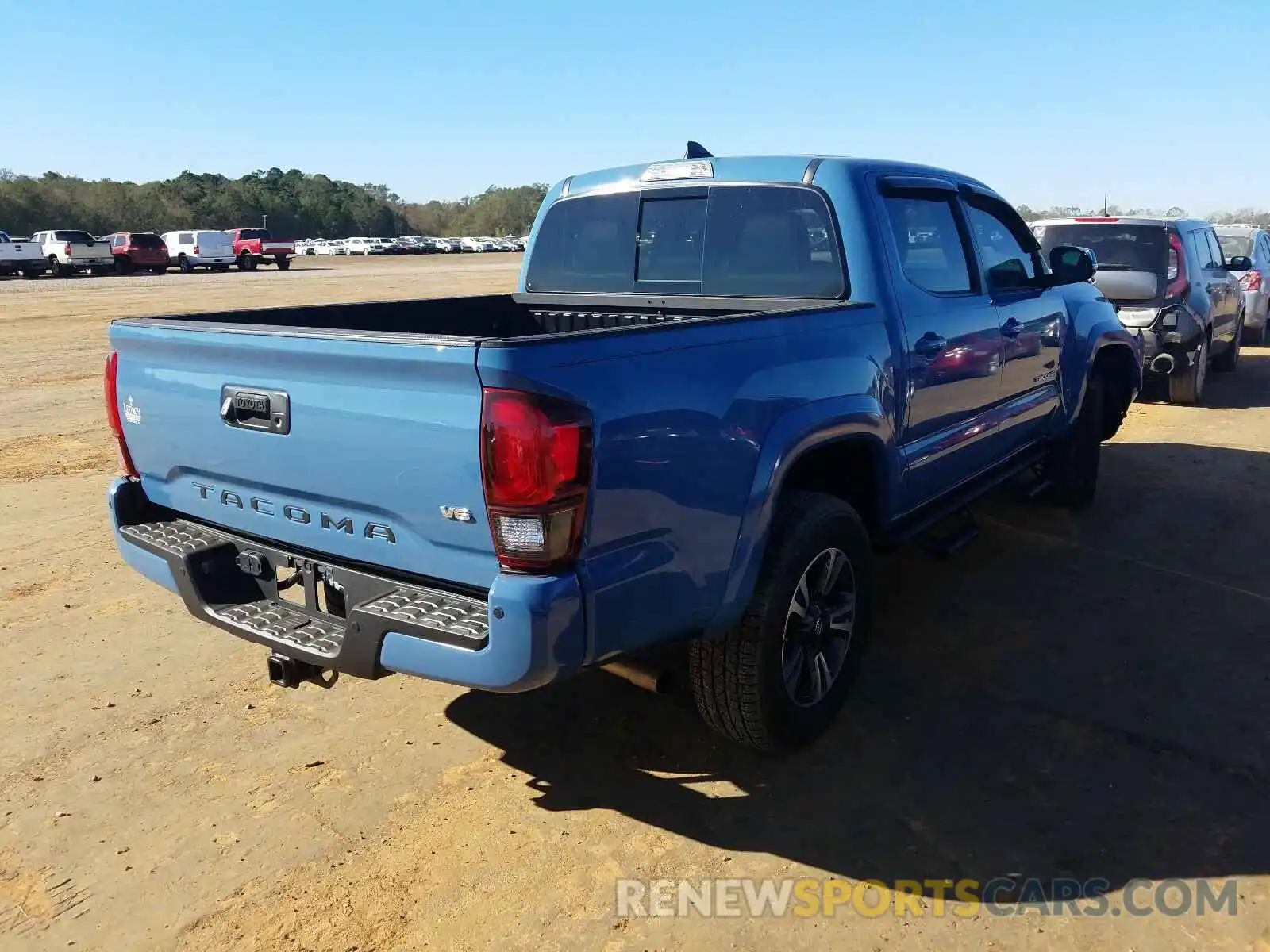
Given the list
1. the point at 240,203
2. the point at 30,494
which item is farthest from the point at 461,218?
the point at 30,494

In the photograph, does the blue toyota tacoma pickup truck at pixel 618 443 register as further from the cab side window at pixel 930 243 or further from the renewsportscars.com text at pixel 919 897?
the renewsportscars.com text at pixel 919 897

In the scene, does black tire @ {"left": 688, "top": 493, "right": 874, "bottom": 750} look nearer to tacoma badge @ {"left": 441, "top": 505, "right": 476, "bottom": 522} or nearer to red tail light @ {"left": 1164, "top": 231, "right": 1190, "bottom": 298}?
tacoma badge @ {"left": 441, "top": 505, "right": 476, "bottom": 522}

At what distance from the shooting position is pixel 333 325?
423cm

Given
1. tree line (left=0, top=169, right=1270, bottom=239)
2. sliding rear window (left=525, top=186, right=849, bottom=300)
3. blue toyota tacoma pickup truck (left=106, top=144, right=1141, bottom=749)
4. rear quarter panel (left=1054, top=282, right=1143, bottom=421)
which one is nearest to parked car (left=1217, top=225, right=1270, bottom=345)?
rear quarter panel (left=1054, top=282, right=1143, bottom=421)

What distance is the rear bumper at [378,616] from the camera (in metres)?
2.49

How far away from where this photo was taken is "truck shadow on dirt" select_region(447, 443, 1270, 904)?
9.98 ft

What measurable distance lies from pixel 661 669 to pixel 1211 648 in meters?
2.79

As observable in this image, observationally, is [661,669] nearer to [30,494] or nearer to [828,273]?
[828,273]

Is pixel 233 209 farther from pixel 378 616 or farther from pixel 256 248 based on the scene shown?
pixel 378 616

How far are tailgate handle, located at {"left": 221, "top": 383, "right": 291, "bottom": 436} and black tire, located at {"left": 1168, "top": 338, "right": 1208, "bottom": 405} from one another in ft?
32.4

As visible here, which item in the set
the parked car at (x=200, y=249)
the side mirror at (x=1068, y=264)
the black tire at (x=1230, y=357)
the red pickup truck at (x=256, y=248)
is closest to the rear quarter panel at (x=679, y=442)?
the side mirror at (x=1068, y=264)

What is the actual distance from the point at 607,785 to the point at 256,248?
149 feet

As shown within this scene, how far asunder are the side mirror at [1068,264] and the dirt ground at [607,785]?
63.3 inches

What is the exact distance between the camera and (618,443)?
2570 mm
